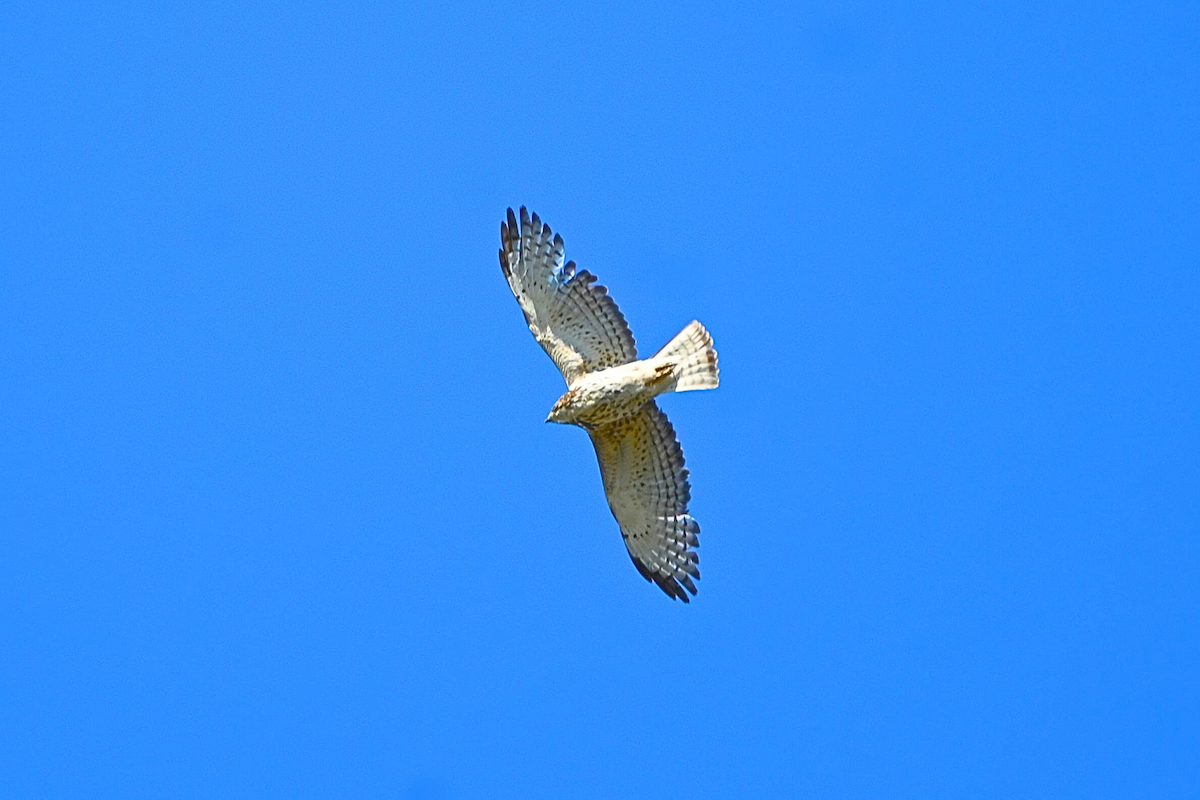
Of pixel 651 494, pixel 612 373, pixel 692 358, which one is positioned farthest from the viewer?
pixel 651 494

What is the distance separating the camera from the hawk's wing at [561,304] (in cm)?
1280

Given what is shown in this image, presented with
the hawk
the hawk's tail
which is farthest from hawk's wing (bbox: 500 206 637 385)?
the hawk's tail

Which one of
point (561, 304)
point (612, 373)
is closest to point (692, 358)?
point (612, 373)

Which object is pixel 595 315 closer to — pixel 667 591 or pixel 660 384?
pixel 660 384

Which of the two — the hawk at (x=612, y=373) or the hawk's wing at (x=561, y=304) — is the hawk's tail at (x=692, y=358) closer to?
the hawk at (x=612, y=373)

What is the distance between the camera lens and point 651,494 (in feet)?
43.6

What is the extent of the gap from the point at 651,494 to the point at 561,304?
1602 mm

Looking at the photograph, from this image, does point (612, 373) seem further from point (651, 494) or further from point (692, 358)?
point (651, 494)

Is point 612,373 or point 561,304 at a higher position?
point 561,304

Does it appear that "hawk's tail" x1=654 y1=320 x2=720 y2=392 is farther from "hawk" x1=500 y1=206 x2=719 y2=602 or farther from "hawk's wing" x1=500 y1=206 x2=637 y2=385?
"hawk's wing" x1=500 y1=206 x2=637 y2=385

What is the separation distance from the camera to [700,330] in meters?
13.1

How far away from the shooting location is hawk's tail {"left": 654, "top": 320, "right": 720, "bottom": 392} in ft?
42.6

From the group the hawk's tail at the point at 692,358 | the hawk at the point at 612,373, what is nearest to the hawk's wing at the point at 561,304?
the hawk at the point at 612,373

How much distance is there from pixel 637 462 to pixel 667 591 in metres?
1.03
